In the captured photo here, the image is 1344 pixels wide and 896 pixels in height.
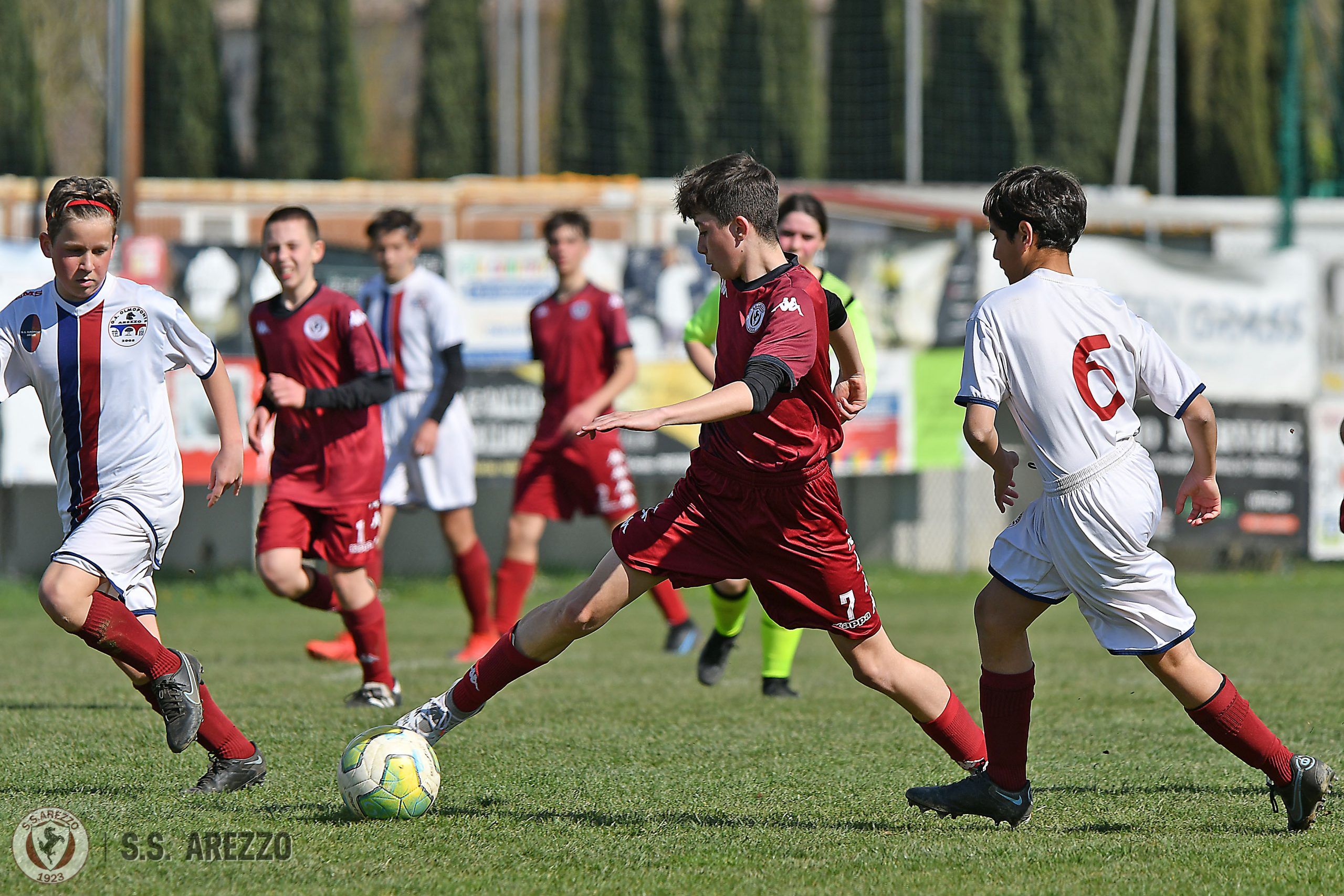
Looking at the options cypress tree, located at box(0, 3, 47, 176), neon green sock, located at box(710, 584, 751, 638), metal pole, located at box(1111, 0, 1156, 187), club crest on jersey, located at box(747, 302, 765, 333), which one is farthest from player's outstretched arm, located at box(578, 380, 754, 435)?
cypress tree, located at box(0, 3, 47, 176)

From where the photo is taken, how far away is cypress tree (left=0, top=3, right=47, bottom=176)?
23.9 meters

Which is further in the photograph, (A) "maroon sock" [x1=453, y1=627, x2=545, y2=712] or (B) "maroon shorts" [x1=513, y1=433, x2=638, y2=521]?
(B) "maroon shorts" [x1=513, y1=433, x2=638, y2=521]

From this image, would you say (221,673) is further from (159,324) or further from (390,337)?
(159,324)

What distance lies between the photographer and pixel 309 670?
26.1 ft

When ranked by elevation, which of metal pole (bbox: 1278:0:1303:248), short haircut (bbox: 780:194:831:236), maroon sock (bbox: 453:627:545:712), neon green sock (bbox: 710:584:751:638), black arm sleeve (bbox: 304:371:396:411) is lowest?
neon green sock (bbox: 710:584:751:638)

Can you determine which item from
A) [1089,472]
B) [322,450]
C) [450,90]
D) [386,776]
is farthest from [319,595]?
[450,90]

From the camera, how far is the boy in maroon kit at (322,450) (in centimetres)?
651

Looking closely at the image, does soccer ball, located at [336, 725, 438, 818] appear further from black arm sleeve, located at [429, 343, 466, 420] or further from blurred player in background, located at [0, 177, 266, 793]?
black arm sleeve, located at [429, 343, 466, 420]

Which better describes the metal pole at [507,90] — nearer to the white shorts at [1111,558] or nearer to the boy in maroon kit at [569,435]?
the boy in maroon kit at [569,435]

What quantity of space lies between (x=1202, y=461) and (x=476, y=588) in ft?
16.3

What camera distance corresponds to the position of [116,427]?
4.68 meters

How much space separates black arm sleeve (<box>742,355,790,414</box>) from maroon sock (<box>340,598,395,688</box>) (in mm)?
3019

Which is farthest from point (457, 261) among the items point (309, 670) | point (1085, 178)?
point (1085, 178)

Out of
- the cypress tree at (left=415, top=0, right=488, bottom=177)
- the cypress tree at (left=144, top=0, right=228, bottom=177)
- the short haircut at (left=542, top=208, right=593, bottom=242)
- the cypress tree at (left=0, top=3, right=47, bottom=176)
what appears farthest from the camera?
the cypress tree at (left=415, top=0, right=488, bottom=177)
